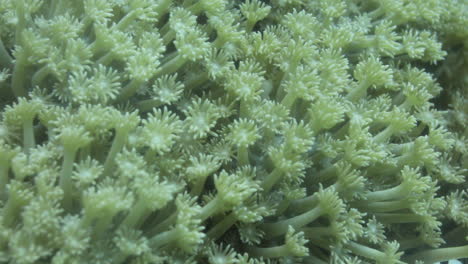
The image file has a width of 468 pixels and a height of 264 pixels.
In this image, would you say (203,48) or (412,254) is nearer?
(203,48)

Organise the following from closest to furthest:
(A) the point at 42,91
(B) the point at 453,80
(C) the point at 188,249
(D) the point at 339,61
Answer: (C) the point at 188,249, (A) the point at 42,91, (D) the point at 339,61, (B) the point at 453,80

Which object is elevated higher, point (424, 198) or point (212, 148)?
point (212, 148)

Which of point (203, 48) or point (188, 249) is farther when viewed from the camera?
point (203, 48)

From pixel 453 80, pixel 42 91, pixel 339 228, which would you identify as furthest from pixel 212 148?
pixel 453 80

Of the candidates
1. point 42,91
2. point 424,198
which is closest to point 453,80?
point 424,198

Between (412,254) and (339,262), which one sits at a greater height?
(339,262)

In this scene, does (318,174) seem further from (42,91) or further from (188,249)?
(42,91)

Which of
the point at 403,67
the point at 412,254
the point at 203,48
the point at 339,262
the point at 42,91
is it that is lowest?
the point at 412,254

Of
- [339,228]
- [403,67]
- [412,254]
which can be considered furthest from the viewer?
[403,67]

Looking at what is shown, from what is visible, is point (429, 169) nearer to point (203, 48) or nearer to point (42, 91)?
point (203, 48)
